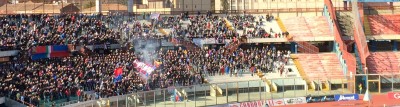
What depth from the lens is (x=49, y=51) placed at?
149 ft

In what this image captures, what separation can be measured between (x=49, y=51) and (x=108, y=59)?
3.79 m

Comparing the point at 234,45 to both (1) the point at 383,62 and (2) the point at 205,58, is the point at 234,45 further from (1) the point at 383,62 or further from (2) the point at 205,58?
(1) the point at 383,62

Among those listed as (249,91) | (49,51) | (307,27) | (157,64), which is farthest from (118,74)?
(307,27)

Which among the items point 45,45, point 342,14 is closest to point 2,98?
point 45,45

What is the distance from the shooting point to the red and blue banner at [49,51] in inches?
1747

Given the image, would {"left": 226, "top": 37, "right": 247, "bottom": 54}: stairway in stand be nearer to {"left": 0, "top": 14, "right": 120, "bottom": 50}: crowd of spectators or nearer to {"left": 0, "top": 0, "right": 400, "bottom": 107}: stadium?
{"left": 0, "top": 0, "right": 400, "bottom": 107}: stadium

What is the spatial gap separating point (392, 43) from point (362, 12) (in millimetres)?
3604

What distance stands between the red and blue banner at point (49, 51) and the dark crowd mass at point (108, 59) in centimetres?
29

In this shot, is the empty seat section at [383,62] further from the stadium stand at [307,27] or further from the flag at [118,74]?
the flag at [118,74]

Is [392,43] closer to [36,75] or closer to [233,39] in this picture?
[233,39]

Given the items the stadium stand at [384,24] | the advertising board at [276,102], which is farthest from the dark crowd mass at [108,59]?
the stadium stand at [384,24]

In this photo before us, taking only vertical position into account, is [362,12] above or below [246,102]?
above

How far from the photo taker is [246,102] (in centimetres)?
4081

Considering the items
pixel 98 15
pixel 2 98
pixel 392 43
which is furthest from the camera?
pixel 392 43
